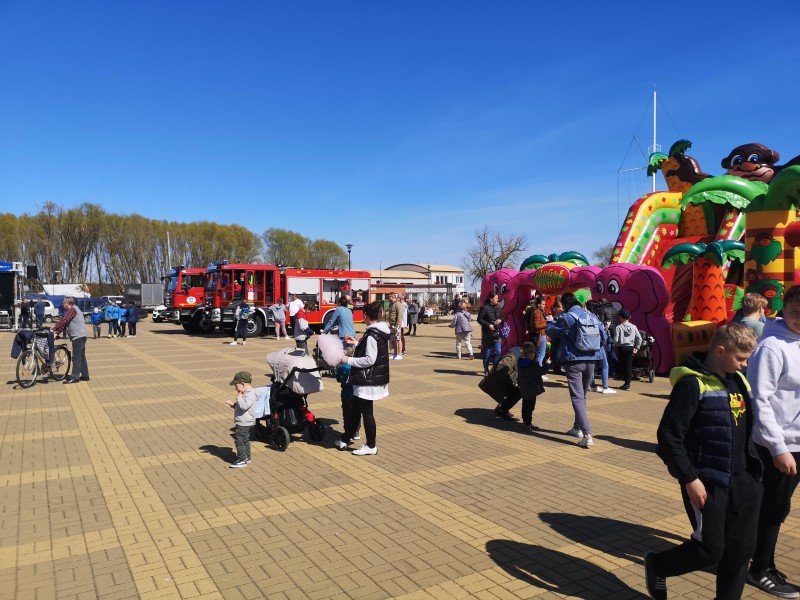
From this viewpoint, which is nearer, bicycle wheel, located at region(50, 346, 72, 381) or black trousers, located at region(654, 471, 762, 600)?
black trousers, located at region(654, 471, 762, 600)

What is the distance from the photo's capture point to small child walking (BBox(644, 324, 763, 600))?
293 cm

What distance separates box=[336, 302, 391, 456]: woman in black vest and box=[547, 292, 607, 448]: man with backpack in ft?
7.13

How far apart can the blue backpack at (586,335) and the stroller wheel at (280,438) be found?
11.6ft

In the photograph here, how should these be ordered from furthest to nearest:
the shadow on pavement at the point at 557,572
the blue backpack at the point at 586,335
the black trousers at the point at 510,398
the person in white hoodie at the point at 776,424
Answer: the black trousers at the point at 510,398 → the blue backpack at the point at 586,335 → the shadow on pavement at the point at 557,572 → the person in white hoodie at the point at 776,424

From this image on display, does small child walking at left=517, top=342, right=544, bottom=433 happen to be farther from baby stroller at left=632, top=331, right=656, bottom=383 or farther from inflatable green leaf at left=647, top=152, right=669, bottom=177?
inflatable green leaf at left=647, top=152, right=669, bottom=177

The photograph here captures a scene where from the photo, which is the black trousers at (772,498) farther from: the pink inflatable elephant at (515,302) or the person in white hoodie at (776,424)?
the pink inflatable elephant at (515,302)

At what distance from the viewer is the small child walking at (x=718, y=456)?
293 centimetres

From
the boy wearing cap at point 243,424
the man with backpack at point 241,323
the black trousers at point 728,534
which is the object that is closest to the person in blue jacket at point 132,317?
the man with backpack at point 241,323

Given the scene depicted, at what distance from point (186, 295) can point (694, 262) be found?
2026cm

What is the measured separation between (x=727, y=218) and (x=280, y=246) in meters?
57.1

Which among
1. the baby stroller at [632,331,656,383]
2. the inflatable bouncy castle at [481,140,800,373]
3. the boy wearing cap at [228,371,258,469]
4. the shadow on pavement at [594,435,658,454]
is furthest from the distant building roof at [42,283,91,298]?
the shadow on pavement at [594,435,658,454]

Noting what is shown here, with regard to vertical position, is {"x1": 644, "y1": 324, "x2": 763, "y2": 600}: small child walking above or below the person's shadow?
above

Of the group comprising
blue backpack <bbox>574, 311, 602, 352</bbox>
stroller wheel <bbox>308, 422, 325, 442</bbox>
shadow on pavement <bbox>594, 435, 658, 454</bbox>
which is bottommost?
shadow on pavement <bbox>594, 435, 658, 454</bbox>

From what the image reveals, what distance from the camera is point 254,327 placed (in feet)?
75.5
